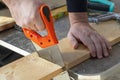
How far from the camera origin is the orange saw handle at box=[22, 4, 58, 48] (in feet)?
2.68

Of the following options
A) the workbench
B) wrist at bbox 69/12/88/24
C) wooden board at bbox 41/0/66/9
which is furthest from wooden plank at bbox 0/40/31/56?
wooden board at bbox 41/0/66/9

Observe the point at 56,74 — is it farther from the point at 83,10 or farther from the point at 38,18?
the point at 83,10

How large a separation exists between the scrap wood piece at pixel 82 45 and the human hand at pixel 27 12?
0.19 m

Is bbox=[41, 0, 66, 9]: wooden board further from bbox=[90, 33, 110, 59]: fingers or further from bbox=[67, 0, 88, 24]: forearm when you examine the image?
bbox=[90, 33, 110, 59]: fingers

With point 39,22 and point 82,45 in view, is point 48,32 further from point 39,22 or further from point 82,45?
point 82,45

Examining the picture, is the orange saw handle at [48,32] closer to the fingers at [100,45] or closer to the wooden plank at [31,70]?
the wooden plank at [31,70]

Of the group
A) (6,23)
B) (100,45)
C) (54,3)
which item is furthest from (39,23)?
(54,3)

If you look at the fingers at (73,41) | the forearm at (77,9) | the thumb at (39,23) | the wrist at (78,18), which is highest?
the thumb at (39,23)

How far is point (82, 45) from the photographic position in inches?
41.6

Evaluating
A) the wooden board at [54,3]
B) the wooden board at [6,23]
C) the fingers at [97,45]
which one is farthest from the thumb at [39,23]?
the wooden board at [54,3]

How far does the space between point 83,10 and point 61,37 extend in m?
0.16

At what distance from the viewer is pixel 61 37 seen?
1.21 m

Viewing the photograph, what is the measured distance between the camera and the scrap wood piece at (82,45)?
969 millimetres

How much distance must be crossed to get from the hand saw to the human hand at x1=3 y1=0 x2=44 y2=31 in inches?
0.6
